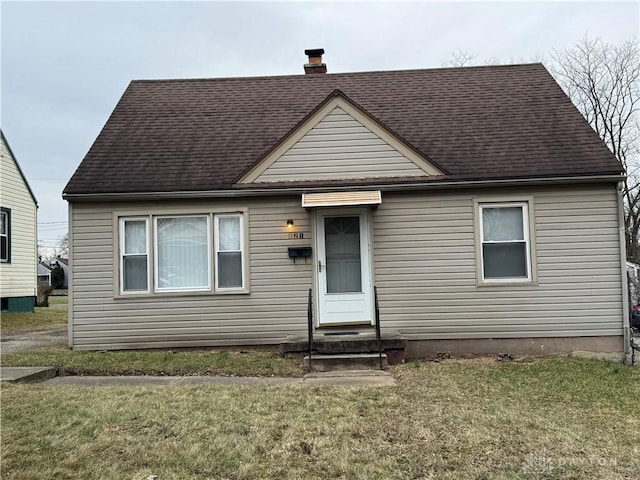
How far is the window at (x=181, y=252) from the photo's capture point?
9.38 m

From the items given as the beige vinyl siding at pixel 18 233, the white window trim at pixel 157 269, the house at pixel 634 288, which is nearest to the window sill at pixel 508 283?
the white window trim at pixel 157 269

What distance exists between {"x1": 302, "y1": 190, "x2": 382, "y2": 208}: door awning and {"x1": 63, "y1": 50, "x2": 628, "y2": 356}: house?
7cm

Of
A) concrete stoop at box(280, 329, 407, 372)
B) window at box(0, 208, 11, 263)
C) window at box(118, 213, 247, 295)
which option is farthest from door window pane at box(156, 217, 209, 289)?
window at box(0, 208, 11, 263)

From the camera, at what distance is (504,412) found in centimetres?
533

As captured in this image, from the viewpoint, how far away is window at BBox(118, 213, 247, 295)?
9.38 metres

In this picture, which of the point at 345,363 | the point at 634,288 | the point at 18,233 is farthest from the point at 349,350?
the point at 18,233

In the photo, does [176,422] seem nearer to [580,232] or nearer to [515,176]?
[515,176]

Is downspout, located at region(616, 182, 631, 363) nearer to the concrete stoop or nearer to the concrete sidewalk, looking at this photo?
the concrete stoop

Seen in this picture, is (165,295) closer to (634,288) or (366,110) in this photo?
(366,110)

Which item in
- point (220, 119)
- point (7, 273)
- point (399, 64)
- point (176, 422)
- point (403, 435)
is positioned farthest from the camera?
point (399, 64)

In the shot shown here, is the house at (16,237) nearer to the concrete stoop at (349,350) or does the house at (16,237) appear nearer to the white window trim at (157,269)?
the white window trim at (157,269)

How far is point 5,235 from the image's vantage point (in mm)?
16766

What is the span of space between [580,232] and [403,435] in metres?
6.19

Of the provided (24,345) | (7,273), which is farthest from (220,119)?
(7,273)
